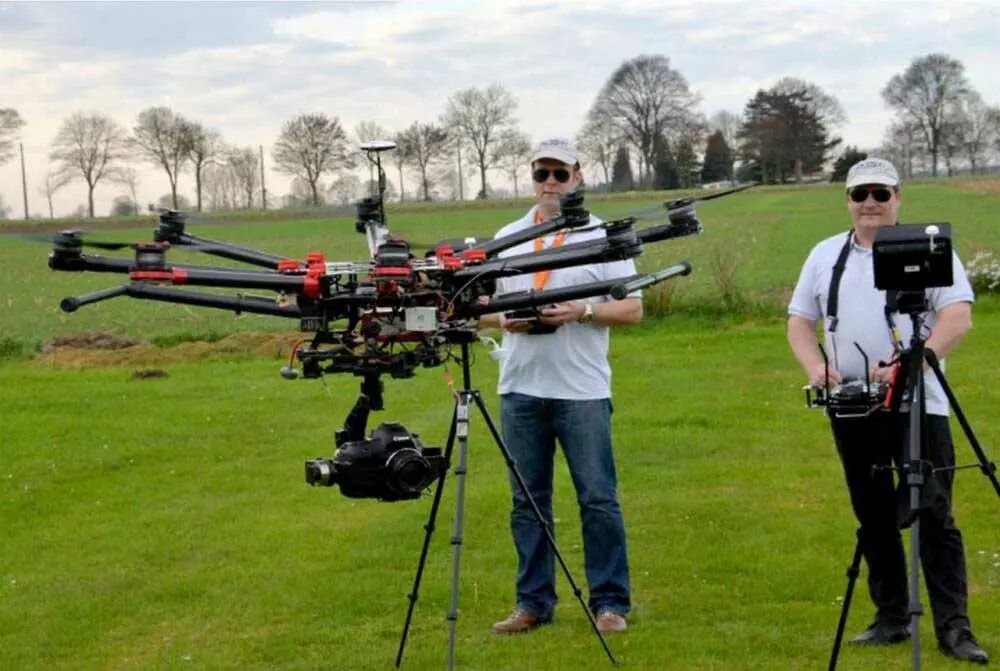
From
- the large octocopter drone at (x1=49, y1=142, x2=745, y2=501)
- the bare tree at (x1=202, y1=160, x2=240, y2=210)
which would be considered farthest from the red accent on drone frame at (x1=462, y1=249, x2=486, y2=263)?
the bare tree at (x1=202, y1=160, x2=240, y2=210)

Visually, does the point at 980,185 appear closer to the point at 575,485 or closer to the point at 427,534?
the point at 575,485

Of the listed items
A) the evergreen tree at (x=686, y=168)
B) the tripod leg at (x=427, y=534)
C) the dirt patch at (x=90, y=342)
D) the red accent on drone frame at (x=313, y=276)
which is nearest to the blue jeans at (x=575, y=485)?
the tripod leg at (x=427, y=534)

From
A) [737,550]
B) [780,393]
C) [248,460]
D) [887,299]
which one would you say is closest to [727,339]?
[780,393]

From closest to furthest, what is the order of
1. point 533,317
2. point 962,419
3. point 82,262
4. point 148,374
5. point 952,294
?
point 82,262
point 962,419
point 952,294
point 533,317
point 148,374

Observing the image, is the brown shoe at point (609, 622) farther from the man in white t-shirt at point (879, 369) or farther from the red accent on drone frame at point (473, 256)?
the red accent on drone frame at point (473, 256)

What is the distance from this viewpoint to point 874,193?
19.0 ft

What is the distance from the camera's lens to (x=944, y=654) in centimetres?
597

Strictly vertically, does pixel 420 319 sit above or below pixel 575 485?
above

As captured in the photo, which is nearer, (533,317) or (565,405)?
(533,317)

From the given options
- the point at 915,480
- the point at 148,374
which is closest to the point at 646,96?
the point at 148,374

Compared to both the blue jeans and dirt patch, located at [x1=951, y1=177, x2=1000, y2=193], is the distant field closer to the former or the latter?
the blue jeans

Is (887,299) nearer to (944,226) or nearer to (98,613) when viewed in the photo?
(944,226)

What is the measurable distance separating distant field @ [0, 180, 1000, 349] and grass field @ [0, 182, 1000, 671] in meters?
0.52

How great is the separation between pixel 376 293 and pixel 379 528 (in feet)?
14.8
